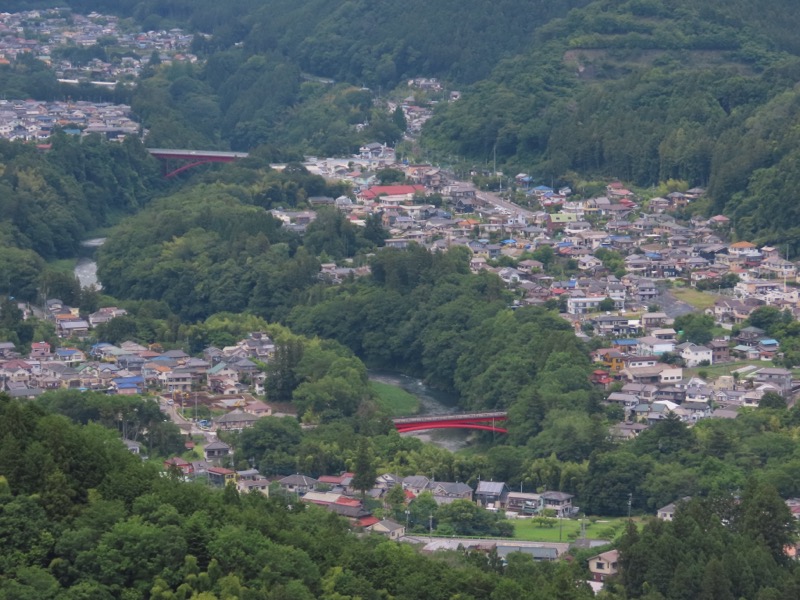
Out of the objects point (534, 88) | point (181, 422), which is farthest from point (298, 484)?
point (534, 88)

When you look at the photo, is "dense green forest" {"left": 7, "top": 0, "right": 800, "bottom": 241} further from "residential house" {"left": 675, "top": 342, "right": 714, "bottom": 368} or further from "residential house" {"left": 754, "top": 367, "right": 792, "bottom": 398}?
"residential house" {"left": 754, "top": 367, "right": 792, "bottom": 398}

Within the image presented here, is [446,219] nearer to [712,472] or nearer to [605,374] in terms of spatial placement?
[605,374]

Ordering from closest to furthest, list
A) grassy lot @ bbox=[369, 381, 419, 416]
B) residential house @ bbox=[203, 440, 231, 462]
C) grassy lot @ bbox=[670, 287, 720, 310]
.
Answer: residential house @ bbox=[203, 440, 231, 462]
grassy lot @ bbox=[369, 381, 419, 416]
grassy lot @ bbox=[670, 287, 720, 310]

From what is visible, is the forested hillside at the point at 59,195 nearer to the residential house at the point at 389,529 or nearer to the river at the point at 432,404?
the river at the point at 432,404

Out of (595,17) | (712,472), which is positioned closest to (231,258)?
(712,472)

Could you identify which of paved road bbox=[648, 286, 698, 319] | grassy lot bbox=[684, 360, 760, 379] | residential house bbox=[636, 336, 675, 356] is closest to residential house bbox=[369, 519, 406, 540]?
grassy lot bbox=[684, 360, 760, 379]

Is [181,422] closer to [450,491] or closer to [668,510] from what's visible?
[450,491]
